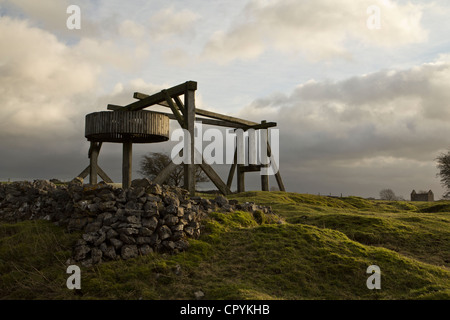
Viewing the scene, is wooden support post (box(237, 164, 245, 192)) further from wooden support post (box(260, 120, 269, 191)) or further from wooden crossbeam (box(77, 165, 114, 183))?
wooden crossbeam (box(77, 165, 114, 183))

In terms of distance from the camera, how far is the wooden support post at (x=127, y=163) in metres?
13.8

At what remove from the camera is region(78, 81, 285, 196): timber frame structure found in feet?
37.9

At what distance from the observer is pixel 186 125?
37.8 ft

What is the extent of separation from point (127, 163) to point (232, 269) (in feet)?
26.2

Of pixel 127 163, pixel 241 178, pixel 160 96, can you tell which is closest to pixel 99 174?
pixel 127 163

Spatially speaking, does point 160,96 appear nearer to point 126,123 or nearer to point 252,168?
point 126,123

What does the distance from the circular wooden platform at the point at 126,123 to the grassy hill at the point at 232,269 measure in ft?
12.7

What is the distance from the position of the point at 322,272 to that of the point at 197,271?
2549 millimetres

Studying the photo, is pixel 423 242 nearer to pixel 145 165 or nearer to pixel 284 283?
pixel 284 283

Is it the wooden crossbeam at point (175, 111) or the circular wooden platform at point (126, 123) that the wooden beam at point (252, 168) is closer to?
the circular wooden platform at point (126, 123)

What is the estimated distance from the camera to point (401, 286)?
7.51m

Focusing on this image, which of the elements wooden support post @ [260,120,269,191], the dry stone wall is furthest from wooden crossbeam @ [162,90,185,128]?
wooden support post @ [260,120,269,191]

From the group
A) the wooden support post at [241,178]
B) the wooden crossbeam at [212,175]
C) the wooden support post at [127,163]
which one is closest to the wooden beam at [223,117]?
the wooden support post at [127,163]
